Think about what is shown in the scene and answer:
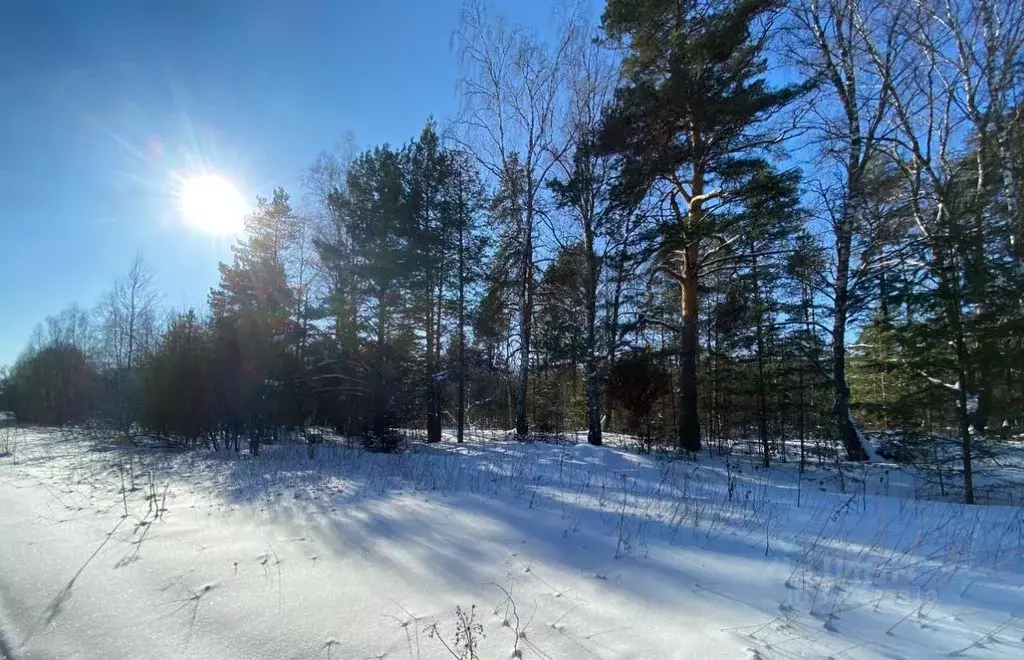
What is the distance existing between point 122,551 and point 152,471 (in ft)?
21.7

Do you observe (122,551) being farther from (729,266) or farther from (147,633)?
(729,266)

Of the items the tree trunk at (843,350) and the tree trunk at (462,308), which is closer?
the tree trunk at (843,350)

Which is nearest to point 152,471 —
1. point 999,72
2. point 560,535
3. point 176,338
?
point 176,338

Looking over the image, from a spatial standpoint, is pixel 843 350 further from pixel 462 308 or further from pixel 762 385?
pixel 462 308

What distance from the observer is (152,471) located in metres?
9.94

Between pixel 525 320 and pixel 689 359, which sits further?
→ pixel 525 320

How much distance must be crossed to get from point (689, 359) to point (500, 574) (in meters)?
11.9

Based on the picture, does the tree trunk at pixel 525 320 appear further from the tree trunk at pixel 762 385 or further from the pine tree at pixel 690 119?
the tree trunk at pixel 762 385

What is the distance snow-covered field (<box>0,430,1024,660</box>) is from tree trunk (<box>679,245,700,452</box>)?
6.42 metres

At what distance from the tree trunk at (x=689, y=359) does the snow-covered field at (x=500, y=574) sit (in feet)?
21.1

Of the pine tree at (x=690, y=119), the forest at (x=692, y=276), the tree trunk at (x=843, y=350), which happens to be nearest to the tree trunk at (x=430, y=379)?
the forest at (x=692, y=276)

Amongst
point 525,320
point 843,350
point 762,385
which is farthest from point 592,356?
point 843,350

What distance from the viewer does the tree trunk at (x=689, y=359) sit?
14.0 meters

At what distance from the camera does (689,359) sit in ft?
46.9
